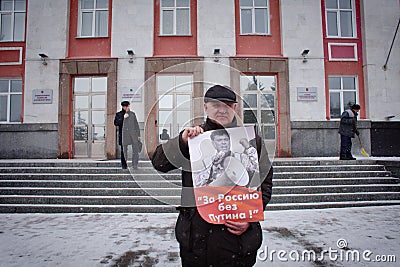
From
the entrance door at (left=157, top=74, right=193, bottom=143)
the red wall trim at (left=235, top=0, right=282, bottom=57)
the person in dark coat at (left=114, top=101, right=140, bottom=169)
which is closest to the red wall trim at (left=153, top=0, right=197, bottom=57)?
the red wall trim at (left=235, top=0, right=282, bottom=57)

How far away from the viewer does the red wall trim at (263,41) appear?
37.8ft

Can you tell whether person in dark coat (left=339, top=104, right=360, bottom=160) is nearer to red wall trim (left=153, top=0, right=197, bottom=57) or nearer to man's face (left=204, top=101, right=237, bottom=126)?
red wall trim (left=153, top=0, right=197, bottom=57)

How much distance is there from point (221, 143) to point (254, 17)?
38.3 ft

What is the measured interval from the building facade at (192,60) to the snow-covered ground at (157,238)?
19.0 ft

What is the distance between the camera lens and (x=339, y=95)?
38.7ft

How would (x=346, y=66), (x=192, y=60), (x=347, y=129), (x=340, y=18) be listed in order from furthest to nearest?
(x=340, y=18) → (x=346, y=66) → (x=192, y=60) → (x=347, y=129)

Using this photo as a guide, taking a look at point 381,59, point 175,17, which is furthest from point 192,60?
point 381,59

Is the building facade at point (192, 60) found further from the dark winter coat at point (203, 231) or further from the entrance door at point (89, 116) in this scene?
the dark winter coat at point (203, 231)

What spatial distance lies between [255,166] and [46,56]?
12.4 m

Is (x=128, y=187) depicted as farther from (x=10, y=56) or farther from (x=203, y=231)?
(x=10, y=56)

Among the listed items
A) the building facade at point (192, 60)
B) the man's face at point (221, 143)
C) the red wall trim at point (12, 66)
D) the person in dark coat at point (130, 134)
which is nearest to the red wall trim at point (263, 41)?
the building facade at point (192, 60)

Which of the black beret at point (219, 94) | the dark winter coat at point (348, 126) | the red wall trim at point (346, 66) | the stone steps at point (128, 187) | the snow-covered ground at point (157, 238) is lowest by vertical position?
the snow-covered ground at point (157, 238)

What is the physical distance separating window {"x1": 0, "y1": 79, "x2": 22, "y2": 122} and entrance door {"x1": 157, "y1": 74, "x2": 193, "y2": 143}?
40.9 feet

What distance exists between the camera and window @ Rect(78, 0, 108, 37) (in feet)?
38.7
